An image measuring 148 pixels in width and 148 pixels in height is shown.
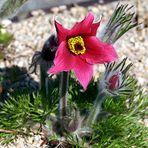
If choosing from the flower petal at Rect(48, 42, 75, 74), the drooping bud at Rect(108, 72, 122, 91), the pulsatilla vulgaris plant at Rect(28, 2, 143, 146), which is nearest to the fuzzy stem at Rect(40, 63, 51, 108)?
the pulsatilla vulgaris plant at Rect(28, 2, 143, 146)

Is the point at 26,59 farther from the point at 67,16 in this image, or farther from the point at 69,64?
the point at 69,64

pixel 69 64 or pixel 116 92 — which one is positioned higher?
pixel 69 64

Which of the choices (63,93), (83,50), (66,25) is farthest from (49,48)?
(66,25)

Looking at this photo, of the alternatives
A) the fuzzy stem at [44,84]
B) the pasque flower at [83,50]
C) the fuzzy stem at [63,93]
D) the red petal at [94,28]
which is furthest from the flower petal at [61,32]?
the fuzzy stem at [44,84]

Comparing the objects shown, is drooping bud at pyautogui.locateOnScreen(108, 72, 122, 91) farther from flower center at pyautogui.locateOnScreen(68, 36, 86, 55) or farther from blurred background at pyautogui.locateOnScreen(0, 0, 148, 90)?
blurred background at pyautogui.locateOnScreen(0, 0, 148, 90)

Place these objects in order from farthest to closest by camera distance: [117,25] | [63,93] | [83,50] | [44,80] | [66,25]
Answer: [66,25]
[44,80]
[63,93]
[117,25]
[83,50]

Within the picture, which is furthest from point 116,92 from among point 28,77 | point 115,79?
point 28,77

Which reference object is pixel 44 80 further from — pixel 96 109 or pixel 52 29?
pixel 52 29
